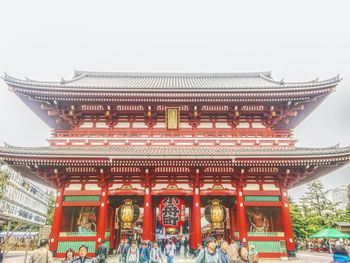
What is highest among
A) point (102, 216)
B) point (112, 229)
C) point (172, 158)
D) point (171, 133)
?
point (171, 133)

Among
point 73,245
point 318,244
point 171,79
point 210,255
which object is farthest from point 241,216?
point 318,244

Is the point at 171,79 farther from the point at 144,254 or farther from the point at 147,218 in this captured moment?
the point at 144,254

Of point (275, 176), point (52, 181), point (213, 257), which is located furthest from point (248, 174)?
point (52, 181)

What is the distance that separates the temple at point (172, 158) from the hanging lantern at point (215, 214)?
54 millimetres

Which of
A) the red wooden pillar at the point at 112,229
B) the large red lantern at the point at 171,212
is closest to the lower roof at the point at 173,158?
the large red lantern at the point at 171,212

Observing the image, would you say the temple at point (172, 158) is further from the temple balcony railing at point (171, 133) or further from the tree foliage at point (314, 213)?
the tree foliage at point (314, 213)

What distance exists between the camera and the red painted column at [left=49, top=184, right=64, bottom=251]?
13.6m

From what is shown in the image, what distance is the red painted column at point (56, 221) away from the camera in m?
13.6

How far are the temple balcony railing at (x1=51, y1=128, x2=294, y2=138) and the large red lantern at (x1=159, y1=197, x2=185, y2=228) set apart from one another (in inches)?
154

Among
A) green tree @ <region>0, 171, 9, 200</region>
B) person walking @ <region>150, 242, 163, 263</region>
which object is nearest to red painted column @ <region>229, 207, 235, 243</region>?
person walking @ <region>150, 242, 163, 263</region>

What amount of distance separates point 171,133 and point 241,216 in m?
6.22

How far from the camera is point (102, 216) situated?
46.4 feet

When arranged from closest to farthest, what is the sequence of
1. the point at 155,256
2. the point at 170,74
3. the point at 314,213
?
1. the point at 155,256
2. the point at 170,74
3. the point at 314,213

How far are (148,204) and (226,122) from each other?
703 cm
